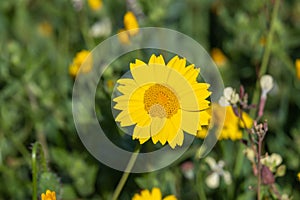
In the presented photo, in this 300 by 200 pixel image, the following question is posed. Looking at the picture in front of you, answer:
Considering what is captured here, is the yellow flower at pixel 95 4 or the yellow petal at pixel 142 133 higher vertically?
the yellow flower at pixel 95 4

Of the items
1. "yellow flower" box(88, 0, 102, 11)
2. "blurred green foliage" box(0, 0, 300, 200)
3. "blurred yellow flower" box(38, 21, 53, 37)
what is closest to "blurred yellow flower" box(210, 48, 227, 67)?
"blurred green foliage" box(0, 0, 300, 200)

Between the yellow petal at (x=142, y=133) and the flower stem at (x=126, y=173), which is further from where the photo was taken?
the flower stem at (x=126, y=173)

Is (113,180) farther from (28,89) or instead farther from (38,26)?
(38,26)

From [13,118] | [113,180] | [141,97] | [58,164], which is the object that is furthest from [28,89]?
[141,97]

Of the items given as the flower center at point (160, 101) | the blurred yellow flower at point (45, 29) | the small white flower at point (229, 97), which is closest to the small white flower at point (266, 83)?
the small white flower at point (229, 97)

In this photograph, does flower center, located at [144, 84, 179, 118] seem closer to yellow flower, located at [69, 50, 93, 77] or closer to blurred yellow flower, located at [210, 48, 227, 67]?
yellow flower, located at [69, 50, 93, 77]

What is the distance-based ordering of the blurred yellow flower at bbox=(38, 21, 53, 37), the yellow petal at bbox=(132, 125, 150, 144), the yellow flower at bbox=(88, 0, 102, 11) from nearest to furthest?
the yellow petal at bbox=(132, 125, 150, 144) < the yellow flower at bbox=(88, 0, 102, 11) < the blurred yellow flower at bbox=(38, 21, 53, 37)

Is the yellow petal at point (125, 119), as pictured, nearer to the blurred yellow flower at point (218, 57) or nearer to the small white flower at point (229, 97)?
the small white flower at point (229, 97)

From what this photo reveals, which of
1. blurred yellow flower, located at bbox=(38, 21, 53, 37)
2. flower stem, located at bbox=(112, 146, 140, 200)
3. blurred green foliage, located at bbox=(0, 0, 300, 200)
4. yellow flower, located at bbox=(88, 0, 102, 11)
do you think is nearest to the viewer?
flower stem, located at bbox=(112, 146, 140, 200)
